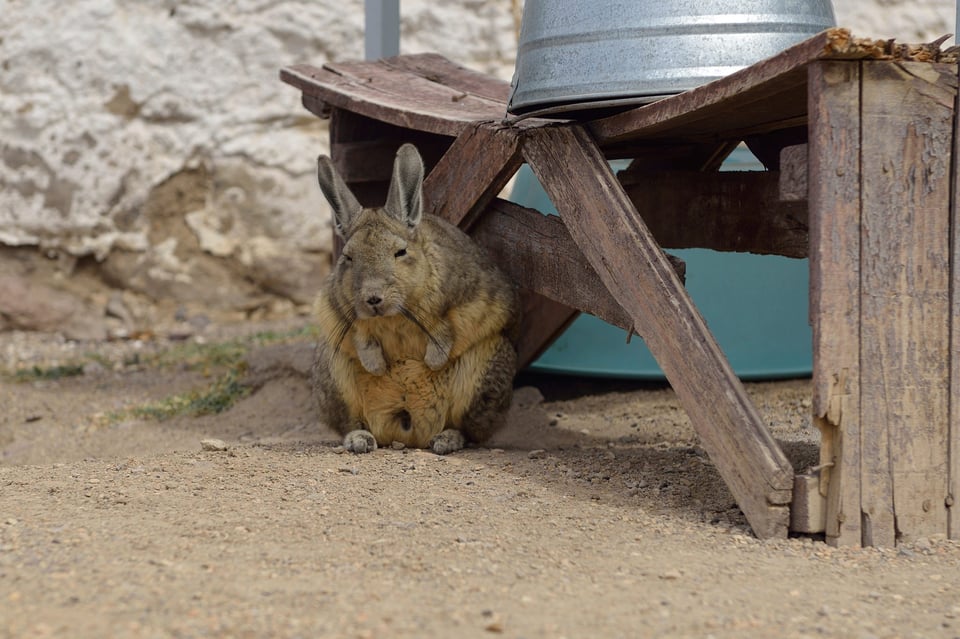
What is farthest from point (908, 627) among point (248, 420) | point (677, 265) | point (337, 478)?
point (248, 420)

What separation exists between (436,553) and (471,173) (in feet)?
7.50

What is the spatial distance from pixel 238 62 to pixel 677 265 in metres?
5.76

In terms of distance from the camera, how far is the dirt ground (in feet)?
8.67

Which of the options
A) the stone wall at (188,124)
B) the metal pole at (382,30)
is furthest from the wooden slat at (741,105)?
the stone wall at (188,124)

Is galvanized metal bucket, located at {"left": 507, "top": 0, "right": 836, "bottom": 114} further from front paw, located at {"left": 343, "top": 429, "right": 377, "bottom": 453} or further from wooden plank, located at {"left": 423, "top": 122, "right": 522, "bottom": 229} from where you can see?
front paw, located at {"left": 343, "top": 429, "right": 377, "bottom": 453}

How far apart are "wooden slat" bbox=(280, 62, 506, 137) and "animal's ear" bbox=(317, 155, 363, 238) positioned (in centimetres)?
56

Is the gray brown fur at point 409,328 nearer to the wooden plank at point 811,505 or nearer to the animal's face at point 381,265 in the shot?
the animal's face at point 381,265

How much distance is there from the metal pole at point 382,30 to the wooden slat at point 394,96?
10.2 inches

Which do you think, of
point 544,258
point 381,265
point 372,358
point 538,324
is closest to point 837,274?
point 544,258

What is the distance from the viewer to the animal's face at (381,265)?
4633mm

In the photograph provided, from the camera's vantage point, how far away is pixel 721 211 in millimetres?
4887

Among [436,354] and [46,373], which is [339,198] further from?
[46,373]

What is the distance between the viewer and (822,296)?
129 inches

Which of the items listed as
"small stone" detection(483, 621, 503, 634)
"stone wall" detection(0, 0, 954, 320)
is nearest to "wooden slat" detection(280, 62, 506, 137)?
"stone wall" detection(0, 0, 954, 320)
